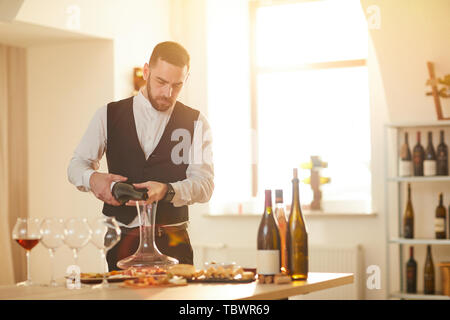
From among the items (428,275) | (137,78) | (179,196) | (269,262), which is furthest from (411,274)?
(269,262)

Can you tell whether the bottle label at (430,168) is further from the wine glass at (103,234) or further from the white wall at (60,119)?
the wine glass at (103,234)

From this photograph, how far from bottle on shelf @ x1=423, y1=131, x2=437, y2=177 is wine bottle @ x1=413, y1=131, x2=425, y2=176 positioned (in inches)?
1.2

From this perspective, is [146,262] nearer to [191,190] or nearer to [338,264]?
[191,190]

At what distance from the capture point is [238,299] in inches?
73.1

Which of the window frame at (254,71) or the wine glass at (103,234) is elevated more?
the window frame at (254,71)

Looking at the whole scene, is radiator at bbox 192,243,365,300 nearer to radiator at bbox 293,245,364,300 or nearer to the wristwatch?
radiator at bbox 293,245,364,300

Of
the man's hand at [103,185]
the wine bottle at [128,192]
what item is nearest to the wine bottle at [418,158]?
the man's hand at [103,185]

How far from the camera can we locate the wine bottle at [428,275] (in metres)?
4.88

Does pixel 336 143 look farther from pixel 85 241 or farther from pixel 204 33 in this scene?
pixel 85 241

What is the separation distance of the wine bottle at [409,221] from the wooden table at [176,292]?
2.79 metres

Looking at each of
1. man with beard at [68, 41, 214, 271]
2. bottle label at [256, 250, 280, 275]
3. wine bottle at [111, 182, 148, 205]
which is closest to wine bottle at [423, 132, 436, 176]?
man with beard at [68, 41, 214, 271]
